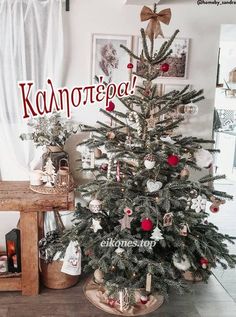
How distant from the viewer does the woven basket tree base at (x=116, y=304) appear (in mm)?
2139

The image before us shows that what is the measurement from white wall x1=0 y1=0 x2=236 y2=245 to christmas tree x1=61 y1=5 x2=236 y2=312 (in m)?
0.49

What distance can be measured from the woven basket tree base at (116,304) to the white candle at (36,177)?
852mm

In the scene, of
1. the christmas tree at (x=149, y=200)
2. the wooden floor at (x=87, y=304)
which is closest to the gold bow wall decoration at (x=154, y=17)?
the christmas tree at (x=149, y=200)

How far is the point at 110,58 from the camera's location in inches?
95.4

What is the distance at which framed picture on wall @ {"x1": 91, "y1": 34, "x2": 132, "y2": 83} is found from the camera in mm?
2410

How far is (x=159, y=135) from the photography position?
198 cm

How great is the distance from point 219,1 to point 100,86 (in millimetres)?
1083

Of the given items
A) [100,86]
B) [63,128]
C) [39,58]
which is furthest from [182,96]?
[39,58]

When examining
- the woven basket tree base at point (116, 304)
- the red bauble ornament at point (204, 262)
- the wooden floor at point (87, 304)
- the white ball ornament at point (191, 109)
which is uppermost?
the white ball ornament at point (191, 109)

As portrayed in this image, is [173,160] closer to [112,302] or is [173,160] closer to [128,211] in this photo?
[128,211]

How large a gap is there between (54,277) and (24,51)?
1.62m

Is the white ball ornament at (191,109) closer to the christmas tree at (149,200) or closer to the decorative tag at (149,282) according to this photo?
the christmas tree at (149,200)

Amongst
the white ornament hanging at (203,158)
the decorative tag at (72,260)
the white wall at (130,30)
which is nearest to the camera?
the white ornament hanging at (203,158)

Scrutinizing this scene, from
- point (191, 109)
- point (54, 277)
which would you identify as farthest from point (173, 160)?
point (54, 277)
